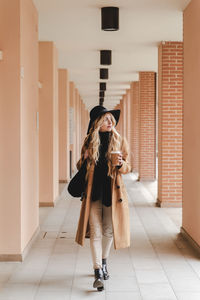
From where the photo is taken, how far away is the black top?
3.79 meters

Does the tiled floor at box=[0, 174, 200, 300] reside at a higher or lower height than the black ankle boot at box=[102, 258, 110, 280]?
lower

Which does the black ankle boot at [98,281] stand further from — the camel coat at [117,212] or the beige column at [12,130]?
the beige column at [12,130]

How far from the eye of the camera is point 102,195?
3818 millimetres

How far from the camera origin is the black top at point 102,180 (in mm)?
3793

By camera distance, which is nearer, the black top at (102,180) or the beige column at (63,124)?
the black top at (102,180)

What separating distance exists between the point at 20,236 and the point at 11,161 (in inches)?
31.7

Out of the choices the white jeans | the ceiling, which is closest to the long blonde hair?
the white jeans

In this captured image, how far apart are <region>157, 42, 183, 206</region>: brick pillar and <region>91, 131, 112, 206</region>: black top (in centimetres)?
422

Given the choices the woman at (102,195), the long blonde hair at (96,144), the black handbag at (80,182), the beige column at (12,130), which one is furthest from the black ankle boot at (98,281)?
the beige column at (12,130)

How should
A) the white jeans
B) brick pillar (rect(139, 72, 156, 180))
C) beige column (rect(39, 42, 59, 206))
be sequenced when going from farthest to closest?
brick pillar (rect(139, 72, 156, 180)) → beige column (rect(39, 42, 59, 206)) → the white jeans

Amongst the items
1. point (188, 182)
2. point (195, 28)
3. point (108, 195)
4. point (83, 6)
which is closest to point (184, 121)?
point (188, 182)

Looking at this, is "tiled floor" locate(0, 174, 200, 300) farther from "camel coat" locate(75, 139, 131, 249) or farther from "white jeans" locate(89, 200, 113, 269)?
"camel coat" locate(75, 139, 131, 249)

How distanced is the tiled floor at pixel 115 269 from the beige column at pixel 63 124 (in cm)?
488

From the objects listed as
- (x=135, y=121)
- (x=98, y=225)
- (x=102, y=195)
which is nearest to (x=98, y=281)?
(x=98, y=225)
